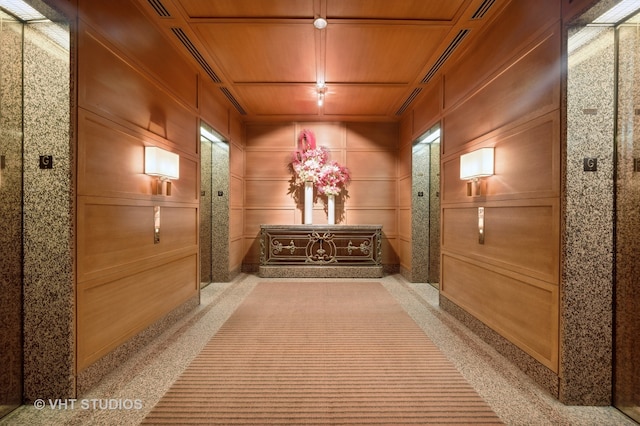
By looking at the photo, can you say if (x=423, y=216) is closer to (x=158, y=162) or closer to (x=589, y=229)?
(x=589, y=229)

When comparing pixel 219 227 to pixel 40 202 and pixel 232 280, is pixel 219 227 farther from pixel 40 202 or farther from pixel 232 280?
pixel 40 202

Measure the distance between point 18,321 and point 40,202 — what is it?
2.46ft

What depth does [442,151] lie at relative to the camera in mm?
3898

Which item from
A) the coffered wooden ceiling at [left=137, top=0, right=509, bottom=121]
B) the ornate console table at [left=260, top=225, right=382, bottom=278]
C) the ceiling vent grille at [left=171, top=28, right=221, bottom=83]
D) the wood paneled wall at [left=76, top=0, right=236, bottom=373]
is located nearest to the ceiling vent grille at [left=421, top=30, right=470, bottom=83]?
the coffered wooden ceiling at [left=137, top=0, right=509, bottom=121]

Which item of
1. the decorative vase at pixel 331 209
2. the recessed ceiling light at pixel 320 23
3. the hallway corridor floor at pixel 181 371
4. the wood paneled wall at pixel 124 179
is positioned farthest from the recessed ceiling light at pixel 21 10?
the decorative vase at pixel 331 209

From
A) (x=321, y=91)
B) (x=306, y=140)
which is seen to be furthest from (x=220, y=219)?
(x=321, y=91)

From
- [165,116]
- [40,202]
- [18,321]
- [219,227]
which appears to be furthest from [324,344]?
[219,227]

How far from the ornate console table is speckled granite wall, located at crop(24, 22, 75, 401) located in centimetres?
372

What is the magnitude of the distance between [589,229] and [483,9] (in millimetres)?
2015

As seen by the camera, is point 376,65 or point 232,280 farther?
point 232,280

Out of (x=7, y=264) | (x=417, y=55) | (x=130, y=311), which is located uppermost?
(x=417, y=55)

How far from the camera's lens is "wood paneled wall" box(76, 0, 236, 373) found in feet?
6.72

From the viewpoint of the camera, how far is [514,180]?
2463mm

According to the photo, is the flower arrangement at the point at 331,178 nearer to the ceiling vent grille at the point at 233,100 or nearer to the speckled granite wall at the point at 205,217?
the ceiling vent grille at the point at 233,100
